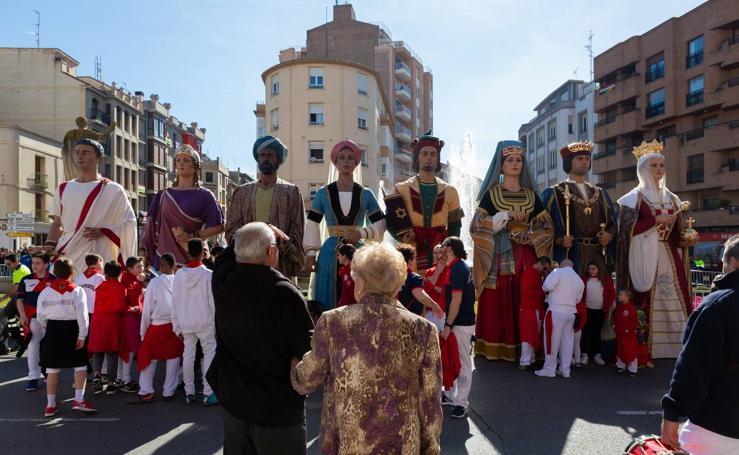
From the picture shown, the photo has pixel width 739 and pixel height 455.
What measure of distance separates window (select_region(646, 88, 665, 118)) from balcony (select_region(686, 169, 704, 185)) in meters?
4.88

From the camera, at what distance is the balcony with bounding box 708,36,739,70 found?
35906 millimetres

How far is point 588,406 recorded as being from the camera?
5723 millimetres

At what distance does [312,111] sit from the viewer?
3997 cm

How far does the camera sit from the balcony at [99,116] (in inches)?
1864

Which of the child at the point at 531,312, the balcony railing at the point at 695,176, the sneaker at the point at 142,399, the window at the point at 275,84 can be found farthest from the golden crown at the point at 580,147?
the balcony railing at the point at 695,176

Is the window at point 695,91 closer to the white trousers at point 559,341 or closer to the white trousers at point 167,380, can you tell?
the white trousers at point 559,341

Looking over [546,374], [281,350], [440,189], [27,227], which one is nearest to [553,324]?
[546,374]

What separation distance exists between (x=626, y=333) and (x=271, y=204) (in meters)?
4.36

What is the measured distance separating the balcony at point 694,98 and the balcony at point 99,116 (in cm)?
4263

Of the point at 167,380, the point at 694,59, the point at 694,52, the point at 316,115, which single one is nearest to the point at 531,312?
the point at 167,380

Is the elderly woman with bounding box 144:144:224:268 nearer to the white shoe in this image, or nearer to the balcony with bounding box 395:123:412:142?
the white shoe

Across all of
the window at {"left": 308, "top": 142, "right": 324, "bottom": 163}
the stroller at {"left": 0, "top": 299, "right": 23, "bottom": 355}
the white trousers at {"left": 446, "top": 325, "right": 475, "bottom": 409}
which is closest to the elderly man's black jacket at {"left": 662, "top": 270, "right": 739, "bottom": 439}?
the white trousers at {"left": 446, "top": 325, "right": 475, "bottom": 409}

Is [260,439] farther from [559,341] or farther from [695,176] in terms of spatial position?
[695,176]

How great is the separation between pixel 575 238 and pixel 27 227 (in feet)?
65.8
